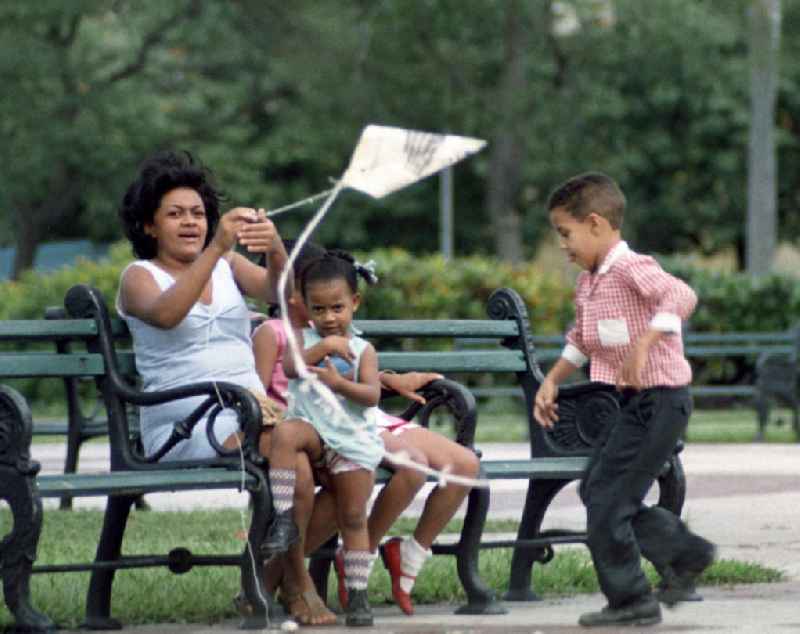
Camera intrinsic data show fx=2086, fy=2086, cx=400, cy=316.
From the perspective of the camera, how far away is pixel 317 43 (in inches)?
1522

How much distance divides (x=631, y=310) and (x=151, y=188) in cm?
159

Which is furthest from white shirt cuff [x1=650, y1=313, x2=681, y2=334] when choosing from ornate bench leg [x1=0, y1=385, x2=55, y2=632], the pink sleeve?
ornate bench leg [x1=0, y1=385, x2=55, y2=632]

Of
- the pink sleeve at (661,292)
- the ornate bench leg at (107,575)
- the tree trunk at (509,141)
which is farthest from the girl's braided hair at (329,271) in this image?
the tree trunk at (509,141)

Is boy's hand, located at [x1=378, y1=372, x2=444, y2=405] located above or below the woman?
below

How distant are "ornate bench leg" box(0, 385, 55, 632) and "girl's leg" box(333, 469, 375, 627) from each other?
3.06ft

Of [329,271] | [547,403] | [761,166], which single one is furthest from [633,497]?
[761,166]

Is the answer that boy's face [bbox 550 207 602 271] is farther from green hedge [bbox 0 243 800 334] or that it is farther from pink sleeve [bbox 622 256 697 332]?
green hedge [bbox 0 243 800 334]

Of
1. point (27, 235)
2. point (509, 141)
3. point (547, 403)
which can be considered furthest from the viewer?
point (27, 235)

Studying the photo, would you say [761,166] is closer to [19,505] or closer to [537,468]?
[537,468]

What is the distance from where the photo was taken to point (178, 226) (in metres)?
6.66

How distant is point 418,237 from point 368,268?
44.4 metres

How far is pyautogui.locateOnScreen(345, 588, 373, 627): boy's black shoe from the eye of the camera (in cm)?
612

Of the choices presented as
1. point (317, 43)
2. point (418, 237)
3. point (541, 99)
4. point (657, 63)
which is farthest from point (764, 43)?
point (418, 237)

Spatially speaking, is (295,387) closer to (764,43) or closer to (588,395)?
(588,395)
